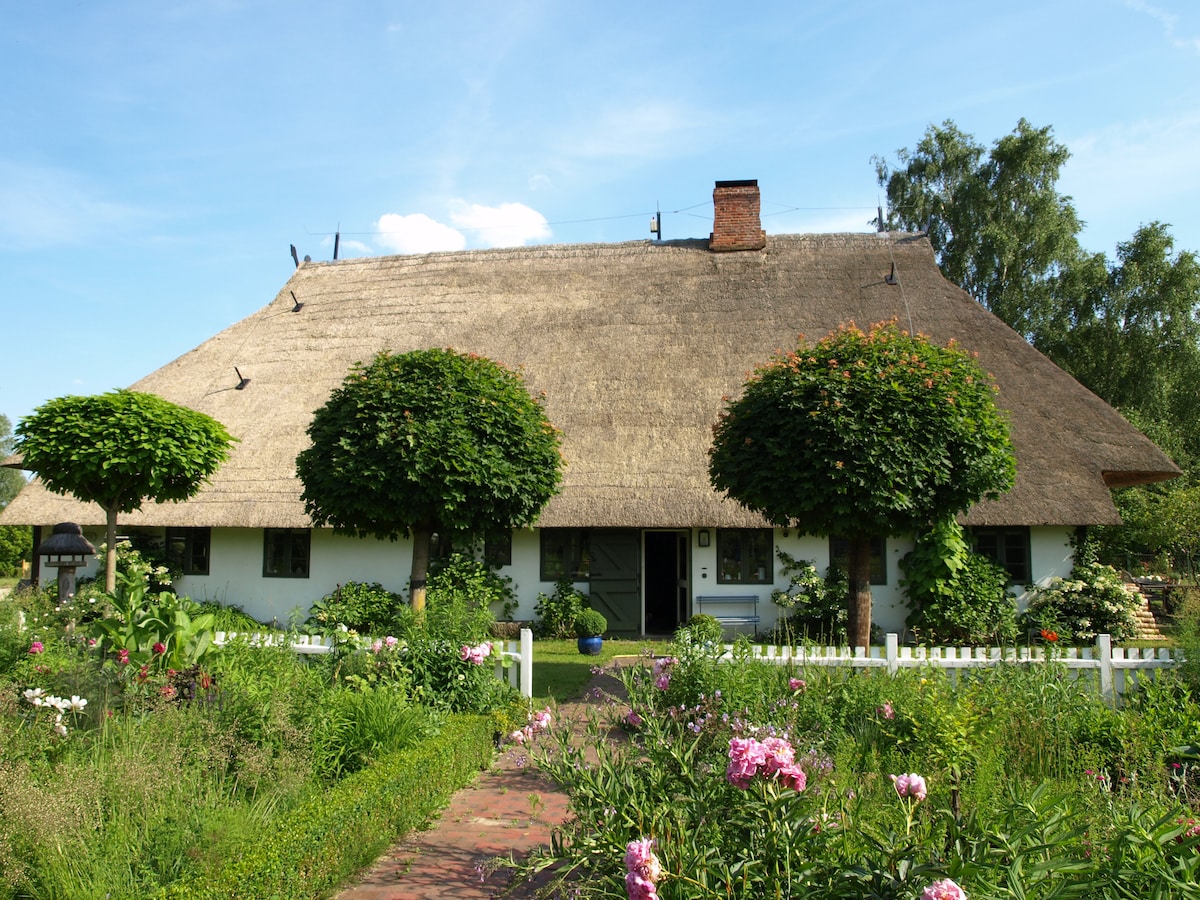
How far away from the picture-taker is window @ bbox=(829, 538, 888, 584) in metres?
14.6

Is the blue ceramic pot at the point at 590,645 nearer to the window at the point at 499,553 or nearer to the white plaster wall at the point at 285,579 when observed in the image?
the window at the point at 499,553

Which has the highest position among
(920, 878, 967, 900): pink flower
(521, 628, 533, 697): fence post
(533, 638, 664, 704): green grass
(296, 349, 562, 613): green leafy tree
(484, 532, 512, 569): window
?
(296, 349, 562, 613): green leafy tree

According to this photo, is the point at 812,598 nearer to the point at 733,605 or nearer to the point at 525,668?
the point at 733,605

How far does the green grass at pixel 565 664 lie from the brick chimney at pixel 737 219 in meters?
9.48

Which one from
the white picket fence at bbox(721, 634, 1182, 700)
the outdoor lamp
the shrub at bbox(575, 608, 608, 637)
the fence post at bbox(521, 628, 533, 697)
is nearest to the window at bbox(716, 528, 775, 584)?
the shrub at bbox(575, 608, 608, 637)

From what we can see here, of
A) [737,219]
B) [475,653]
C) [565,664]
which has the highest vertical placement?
[737,219]

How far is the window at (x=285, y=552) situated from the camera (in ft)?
51.9

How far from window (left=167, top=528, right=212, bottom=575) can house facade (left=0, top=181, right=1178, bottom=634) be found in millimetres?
40

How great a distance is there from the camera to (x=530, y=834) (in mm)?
5199

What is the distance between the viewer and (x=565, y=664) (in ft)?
39.2

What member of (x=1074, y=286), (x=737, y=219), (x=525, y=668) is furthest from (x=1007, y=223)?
(x=525, y=668)

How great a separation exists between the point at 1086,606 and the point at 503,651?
10330 millimetres

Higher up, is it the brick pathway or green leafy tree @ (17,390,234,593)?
green leafy tree @ (17,390,234,593)

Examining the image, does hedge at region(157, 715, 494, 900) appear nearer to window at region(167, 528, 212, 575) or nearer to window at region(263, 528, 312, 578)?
window at region(263, 528, 312, 578)
